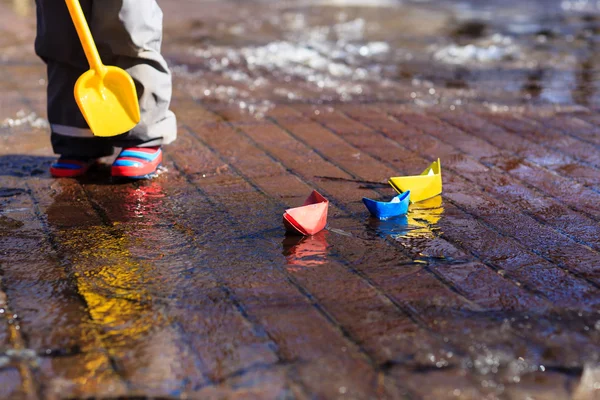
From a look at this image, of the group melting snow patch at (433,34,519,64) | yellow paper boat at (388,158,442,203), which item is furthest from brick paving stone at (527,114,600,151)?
melting snow patch at (433,34,519,64)

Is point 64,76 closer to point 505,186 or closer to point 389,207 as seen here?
point 389,207

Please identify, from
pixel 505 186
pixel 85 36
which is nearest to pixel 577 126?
pixel 505 186

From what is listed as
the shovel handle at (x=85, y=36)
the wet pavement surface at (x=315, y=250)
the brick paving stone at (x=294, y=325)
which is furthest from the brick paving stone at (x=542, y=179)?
the shovel handle at (x=85, y=36)

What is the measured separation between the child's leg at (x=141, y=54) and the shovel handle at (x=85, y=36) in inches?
4.5

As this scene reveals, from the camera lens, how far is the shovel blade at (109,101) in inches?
118

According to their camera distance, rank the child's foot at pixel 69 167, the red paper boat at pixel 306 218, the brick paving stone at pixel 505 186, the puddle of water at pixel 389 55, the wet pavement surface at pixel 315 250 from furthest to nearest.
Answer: the puddle of water at pixel 389 55, the child's foot at pixel 69 167, the brick paving stone at pixel 505 186, the red paper boat at pixel 306 218, the wet pavement surface at pixel 315 250

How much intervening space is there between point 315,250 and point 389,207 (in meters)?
0.41

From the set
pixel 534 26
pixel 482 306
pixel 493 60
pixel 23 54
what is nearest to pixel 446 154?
pixel 482 306

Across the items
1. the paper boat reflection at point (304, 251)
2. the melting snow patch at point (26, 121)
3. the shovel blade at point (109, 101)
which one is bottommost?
the melting snow patch at point (26, 121)

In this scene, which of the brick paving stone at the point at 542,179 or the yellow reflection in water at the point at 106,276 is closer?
the yellow reflection in water at the point at 106,276

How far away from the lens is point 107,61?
3.21 metres

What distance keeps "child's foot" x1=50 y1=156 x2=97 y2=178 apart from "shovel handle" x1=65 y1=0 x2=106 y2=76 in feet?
1.49

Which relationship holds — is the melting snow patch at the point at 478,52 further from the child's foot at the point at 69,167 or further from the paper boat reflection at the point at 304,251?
the paper boat reflection at the point at 304,251

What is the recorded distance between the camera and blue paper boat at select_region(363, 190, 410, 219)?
277cm
